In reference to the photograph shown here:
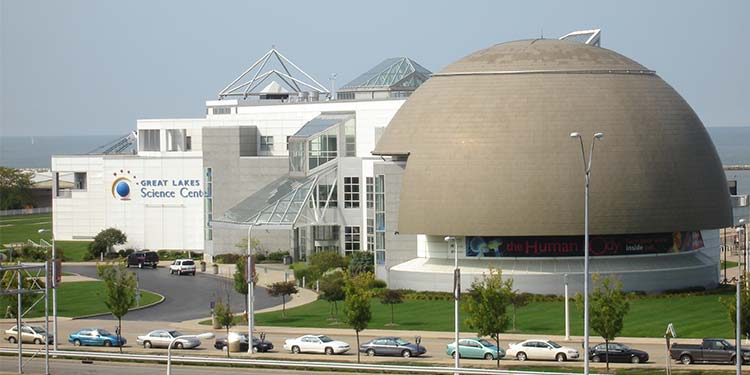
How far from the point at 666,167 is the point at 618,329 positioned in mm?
31353

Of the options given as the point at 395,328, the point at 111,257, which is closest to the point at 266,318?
the point at 395,328

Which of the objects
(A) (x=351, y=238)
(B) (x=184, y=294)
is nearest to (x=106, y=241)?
(A) (x=351, y=238)

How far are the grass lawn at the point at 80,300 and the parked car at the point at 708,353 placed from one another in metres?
39.4

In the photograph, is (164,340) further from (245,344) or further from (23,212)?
(23,212)

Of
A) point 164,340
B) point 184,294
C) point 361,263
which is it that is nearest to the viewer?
point 164,340

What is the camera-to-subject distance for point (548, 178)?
92375 mm

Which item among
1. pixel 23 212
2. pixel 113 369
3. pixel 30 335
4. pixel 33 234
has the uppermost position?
pixel 23 212

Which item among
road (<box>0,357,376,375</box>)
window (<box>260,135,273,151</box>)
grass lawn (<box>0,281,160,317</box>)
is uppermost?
window (<box>260,135,273,151</box>)

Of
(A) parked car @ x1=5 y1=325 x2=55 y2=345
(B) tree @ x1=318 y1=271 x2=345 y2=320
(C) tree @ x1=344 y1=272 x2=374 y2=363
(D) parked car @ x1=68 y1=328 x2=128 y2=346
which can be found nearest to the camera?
(C) tree @ x1=344 y1=272 x2=374 y2=363

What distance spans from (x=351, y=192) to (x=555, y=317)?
116 ft

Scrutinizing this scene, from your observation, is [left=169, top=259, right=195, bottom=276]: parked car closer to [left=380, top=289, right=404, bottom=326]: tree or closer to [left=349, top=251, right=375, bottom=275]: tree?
[left=349, top=251, right=375, bottom=275]: tree

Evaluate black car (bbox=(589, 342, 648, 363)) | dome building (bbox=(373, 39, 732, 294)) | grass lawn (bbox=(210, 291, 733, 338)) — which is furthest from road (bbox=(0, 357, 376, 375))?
dome building (bbox=(373, 39, 732, 294))

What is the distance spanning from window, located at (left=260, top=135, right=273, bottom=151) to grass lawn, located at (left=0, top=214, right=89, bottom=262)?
1870 centimetres

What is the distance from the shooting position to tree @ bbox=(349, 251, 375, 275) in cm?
10581
